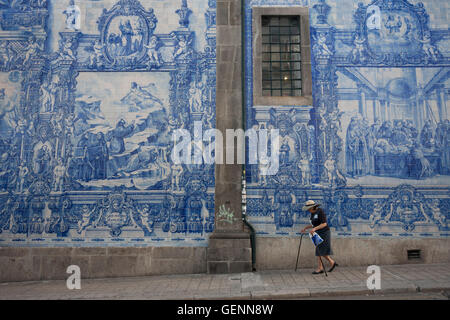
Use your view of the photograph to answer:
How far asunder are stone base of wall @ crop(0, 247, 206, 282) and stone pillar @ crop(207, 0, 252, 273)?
547mm

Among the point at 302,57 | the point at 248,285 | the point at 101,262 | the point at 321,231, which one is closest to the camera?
the point at 248,285

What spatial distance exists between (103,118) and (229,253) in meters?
4.55

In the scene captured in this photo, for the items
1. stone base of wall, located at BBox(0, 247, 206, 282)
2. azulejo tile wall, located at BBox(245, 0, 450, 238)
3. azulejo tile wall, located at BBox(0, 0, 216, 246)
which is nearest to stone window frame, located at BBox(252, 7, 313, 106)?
azulejo tile wall, located at BBox(245, 0, 450, 238)

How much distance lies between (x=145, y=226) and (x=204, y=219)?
1431mm

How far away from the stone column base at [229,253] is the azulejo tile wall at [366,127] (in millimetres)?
608

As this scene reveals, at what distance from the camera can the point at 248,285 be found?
6223mm

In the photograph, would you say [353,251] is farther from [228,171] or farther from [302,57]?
[302,57]

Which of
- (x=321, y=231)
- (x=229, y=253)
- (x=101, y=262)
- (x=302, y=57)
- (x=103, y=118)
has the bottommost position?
(x=101, y=262)

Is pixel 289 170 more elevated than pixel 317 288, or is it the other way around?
pixel 289 170

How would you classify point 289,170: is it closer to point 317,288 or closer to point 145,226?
point 317,288

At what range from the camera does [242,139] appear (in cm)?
775

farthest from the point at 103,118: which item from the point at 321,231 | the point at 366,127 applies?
the point at 366,127
